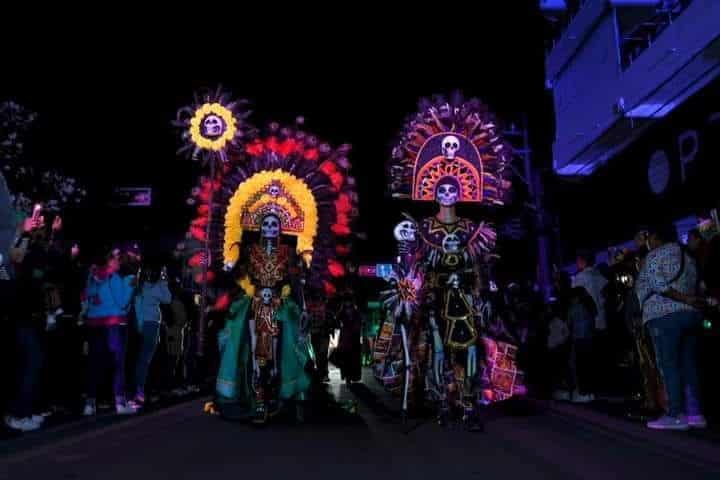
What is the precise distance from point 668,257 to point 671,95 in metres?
10.5

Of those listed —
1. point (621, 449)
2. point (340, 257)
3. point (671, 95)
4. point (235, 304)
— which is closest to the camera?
point (621, 449)

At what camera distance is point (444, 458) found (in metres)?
6.19

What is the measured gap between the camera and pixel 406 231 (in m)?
11.3

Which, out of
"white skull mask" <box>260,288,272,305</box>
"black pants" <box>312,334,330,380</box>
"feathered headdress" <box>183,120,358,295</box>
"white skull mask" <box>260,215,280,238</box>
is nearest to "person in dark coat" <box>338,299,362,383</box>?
→ "black pants" <box>312,334,330,380</box>

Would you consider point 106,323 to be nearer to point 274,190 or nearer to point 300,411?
point 300,411

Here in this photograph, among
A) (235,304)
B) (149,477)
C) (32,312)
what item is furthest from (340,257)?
(149,477)

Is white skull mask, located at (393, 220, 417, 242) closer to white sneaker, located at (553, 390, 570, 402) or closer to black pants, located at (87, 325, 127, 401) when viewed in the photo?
white sneaker, located at (553, 390, 570, 402)

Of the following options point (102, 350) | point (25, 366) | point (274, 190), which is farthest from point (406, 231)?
point (25, 366)

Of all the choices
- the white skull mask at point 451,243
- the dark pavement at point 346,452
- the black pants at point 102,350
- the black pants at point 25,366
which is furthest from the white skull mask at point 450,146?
the black pants at point 25,366

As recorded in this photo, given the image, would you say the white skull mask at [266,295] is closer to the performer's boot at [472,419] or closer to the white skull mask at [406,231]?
the white skull mask at [406,231]

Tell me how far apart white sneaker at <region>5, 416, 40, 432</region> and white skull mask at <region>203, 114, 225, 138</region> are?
8.08m

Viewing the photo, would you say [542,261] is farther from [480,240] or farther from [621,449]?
[621,449]

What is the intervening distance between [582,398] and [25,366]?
26.7ft

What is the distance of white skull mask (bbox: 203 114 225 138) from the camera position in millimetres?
14742
